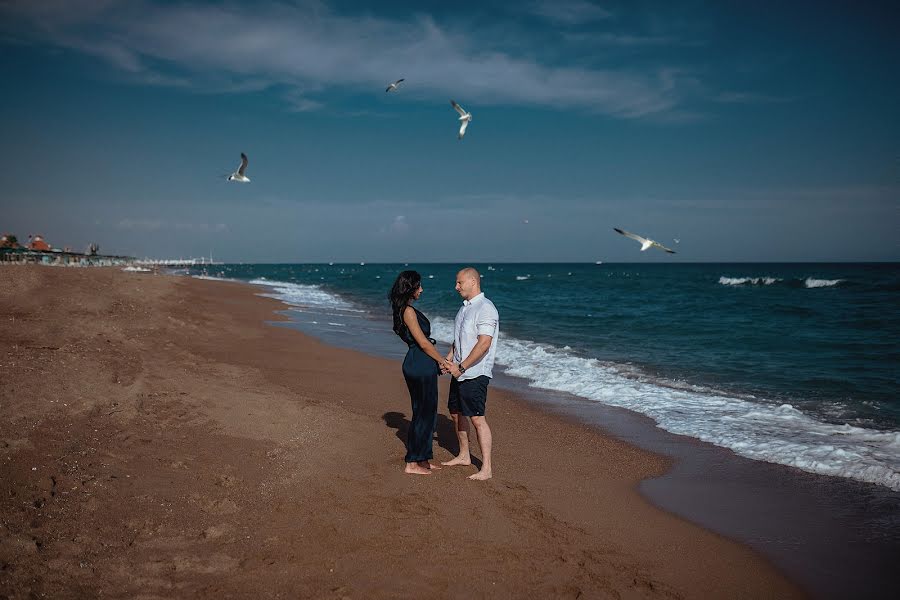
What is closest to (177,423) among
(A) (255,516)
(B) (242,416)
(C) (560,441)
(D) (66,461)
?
(B) (242,416)

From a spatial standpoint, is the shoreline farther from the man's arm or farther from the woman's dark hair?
the woman's dark hair

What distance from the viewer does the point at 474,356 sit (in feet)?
16.4

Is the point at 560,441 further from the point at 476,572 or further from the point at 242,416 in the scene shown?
the point at 242,416

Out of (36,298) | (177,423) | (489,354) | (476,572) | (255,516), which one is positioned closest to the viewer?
(476,572)

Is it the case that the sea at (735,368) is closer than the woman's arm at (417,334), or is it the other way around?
the woman's arm at (417,334)

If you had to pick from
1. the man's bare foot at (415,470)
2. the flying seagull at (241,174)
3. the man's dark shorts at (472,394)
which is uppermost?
the flying seagull at (241,174)

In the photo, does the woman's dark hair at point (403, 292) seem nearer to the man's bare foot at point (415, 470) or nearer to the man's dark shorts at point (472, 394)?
the man's dark shorts at point (472, 394)

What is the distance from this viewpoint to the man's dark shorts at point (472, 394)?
5.15 meters

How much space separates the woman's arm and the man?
199mm

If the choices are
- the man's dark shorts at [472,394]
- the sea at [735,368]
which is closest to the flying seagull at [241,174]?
the sea at [735,368]

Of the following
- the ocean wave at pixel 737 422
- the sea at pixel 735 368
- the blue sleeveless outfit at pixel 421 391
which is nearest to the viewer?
the blue sleeveless outfit at pixel 421 391

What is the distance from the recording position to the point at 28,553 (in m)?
3.26

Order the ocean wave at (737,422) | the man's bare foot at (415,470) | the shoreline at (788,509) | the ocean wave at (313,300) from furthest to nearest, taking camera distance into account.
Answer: the ocean wave at (313,300) < the ocean wave at (737,422) < the man's bare foot at (415,470) < the shoreline at (788,509)

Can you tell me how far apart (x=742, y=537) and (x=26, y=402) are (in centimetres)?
727
